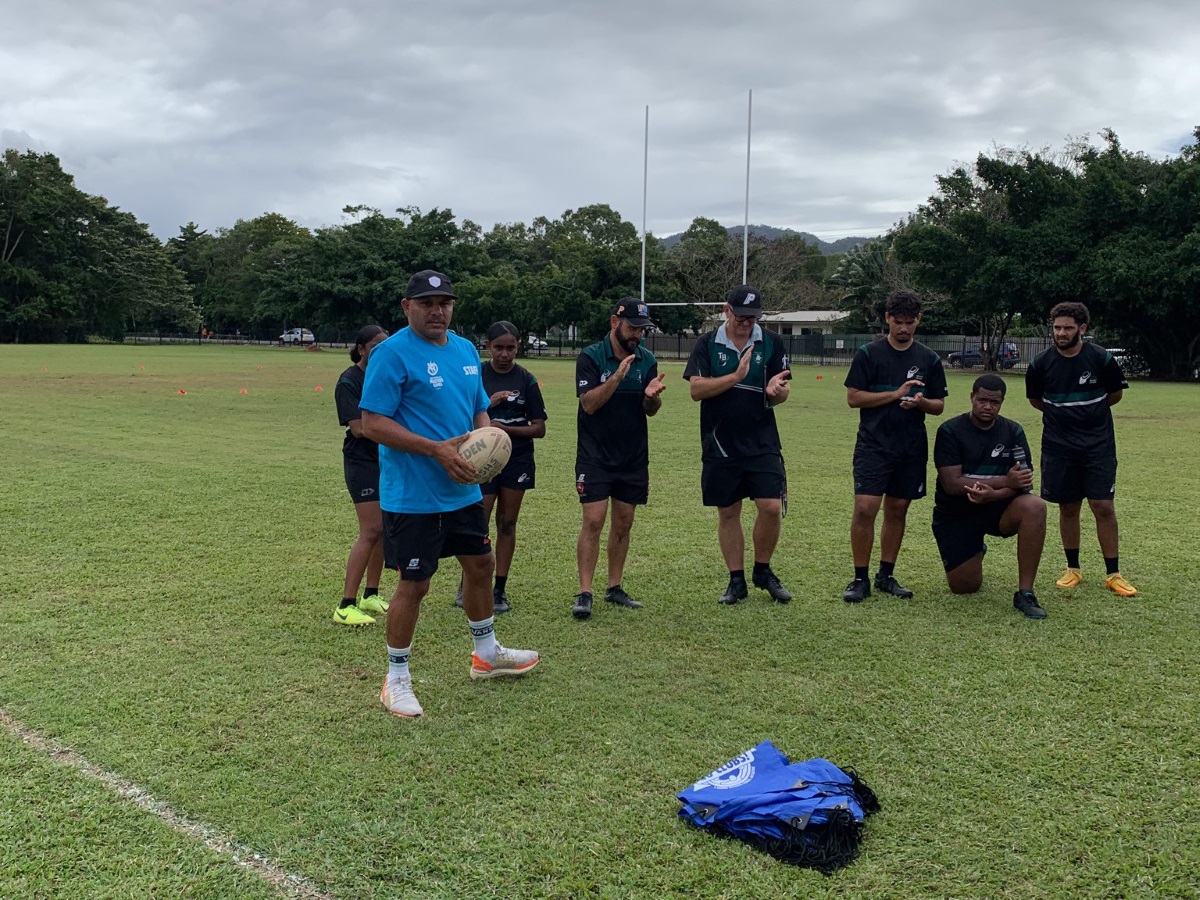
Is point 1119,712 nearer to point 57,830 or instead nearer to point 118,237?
point 57,830

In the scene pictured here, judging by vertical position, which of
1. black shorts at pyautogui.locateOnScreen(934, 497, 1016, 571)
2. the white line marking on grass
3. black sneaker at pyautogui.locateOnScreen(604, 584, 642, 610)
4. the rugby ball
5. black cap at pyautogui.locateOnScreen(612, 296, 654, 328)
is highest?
black cap at pyautogui.locateOnScreen(612, 296, 654, 328)

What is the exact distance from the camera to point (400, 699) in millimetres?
4477

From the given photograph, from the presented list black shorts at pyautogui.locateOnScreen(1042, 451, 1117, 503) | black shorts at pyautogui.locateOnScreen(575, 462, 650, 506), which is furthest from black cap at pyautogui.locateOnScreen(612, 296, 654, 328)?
black shorts at pyautogui.locateOnScreen(1042, 451, 1117, 503)

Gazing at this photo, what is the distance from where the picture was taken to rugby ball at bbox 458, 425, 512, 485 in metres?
4.50

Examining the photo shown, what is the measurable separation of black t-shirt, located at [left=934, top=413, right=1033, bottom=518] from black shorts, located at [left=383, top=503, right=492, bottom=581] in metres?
3.52

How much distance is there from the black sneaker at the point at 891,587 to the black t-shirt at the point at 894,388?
2.95 ft

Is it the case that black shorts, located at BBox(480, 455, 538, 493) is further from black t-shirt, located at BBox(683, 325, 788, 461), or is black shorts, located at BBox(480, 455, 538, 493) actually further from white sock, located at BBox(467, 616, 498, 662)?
white sock, located at BBox(467, 616, 498, 662)

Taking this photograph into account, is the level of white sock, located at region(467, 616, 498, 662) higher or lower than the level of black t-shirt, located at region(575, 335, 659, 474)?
lower

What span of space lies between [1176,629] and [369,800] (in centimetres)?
498

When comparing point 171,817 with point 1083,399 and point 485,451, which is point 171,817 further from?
point 1083,399

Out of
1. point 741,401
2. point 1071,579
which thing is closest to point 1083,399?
Answer: point 1071,579

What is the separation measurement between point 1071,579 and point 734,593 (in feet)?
8.45

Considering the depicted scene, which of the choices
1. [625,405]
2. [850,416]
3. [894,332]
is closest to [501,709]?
[625,405]

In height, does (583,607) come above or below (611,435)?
below
